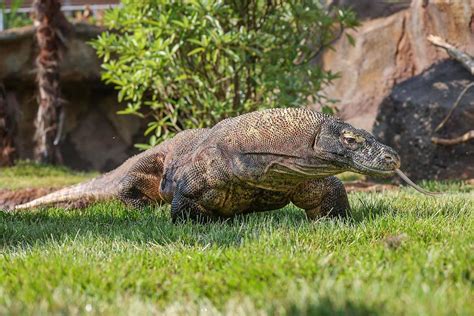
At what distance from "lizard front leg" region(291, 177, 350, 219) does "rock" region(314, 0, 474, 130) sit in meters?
6.60

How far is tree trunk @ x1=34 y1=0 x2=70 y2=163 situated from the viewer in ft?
38.0

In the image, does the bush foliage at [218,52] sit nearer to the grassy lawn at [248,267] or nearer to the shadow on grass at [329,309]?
the grassy lawn at [248,267]

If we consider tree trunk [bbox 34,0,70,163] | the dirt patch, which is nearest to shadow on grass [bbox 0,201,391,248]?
the dirt patch

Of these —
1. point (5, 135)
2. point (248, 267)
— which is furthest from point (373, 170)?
point (5, 135)

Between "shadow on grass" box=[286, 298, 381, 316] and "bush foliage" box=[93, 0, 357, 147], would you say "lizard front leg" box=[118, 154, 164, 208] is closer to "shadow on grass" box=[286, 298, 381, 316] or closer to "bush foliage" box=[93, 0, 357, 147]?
"bush foliage" box=[93, 0, 357, 147]

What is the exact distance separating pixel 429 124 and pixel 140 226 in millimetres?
5714

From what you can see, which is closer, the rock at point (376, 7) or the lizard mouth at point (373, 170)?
the lizard mouth at point (373, 170)

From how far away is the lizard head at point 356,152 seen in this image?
3871 mm

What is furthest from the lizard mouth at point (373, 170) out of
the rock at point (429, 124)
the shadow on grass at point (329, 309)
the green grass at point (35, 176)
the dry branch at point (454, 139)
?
the green grass at point (35, 176)

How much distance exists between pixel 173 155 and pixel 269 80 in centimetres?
327

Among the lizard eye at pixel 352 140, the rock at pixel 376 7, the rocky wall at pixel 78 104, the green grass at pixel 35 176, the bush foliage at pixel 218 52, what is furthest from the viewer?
the rocky wall at pixel 78 104

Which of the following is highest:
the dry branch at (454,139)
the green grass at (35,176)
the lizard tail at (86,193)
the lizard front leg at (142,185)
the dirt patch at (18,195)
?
the lizard front leg at (142,185)

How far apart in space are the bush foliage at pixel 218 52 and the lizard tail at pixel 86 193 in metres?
2.02

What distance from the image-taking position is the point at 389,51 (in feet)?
39.4
